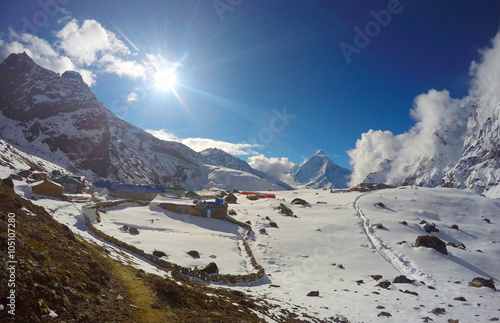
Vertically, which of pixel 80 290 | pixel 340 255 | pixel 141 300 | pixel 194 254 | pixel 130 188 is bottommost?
pixel 141 300

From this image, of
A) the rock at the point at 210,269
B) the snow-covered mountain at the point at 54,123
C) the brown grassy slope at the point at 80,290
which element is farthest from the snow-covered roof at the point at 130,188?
the brown grassy slope at the point at 80,290

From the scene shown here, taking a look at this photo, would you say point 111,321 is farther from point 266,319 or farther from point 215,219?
point 215,219

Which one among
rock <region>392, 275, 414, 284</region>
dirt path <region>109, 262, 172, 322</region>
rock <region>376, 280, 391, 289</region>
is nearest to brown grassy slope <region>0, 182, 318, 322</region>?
dirt path <region>109, 262, 172, 322</region>

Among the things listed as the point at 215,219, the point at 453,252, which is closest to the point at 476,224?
the point at 453,252

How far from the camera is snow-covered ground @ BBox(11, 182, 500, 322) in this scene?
20.0 meters

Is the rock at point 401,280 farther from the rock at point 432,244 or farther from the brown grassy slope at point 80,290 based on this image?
the brown grassy slope at point 80,290

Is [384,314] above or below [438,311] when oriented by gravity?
below

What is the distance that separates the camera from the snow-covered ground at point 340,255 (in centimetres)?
2002

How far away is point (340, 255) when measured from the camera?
3541cm

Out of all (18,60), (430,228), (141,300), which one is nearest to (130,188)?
(430,228)

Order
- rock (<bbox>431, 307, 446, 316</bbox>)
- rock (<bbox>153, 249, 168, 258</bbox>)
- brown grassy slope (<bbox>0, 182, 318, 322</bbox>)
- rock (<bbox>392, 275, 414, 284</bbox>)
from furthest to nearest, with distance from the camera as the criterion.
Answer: rock (<bbox>392, 275, 414, 284</bbox>) → rock (<bbox>153, 249, 168, 258</bbox>) → rock (<bbox>431, 307, 446, 316</bbox>) → brown grassy slope (<bbox>0, 182, 318, 322</bbox>)

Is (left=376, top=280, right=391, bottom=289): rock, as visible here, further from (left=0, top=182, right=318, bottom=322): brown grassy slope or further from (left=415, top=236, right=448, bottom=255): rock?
(left=415, top=236, right=448, bottom=255): rock

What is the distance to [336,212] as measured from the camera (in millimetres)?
60688

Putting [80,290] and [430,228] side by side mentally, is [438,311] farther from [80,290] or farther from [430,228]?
[430,228]
